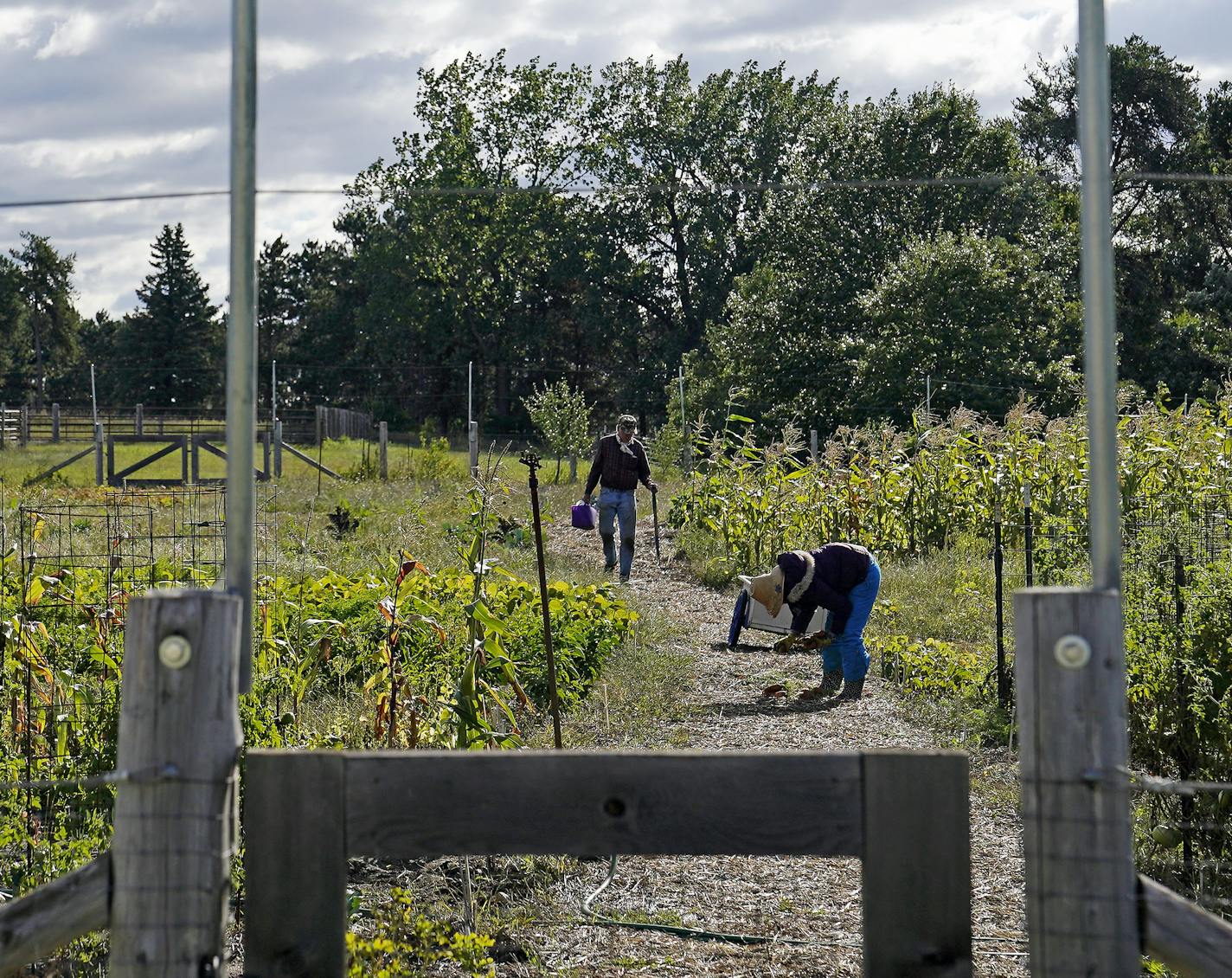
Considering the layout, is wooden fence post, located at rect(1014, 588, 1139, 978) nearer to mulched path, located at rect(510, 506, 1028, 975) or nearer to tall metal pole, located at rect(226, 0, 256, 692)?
mulched path, located at rect(510, 506, 1028, 975)

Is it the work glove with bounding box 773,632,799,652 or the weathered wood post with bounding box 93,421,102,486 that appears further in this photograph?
the weathered wood post with bounding box 93,421,102,486

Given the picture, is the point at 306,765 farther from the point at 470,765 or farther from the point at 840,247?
the point at 840,247

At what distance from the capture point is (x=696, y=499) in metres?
13.6

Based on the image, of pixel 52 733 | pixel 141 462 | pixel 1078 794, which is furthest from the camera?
pixel 141 462

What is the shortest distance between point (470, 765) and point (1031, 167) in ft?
115

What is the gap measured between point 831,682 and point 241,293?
18.0ft

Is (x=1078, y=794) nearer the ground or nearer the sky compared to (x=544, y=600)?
nearer the ground

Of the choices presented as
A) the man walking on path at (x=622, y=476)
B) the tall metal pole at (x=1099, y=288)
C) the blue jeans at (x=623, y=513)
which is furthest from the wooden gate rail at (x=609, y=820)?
the blue jeans at (x=623, y=513)

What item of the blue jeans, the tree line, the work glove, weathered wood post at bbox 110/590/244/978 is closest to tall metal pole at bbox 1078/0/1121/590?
weathered wood post at bbox 110/590/244/978

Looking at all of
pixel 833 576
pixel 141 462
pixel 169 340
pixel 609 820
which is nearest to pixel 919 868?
pixel 609 820

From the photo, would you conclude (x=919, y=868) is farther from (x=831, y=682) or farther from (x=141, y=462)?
(x=141, y=462)

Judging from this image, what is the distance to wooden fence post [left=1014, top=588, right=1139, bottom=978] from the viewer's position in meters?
2.05

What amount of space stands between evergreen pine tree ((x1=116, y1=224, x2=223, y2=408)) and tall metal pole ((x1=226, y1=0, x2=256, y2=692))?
49098 millimetres

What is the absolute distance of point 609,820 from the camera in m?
2.13
